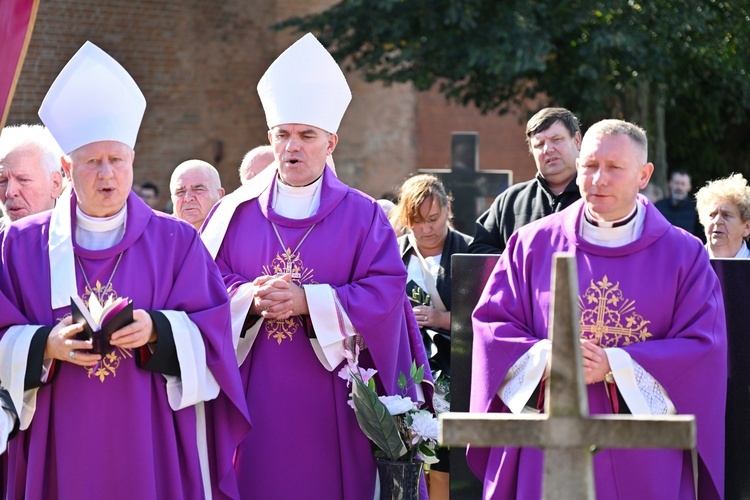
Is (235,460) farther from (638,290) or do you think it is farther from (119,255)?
(638,290)

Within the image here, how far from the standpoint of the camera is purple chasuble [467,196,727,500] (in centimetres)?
439

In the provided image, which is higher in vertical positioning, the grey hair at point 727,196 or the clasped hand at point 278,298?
the grey hair at point 727,196

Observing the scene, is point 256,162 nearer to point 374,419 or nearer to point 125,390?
point 374,419

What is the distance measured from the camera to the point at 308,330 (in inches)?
196

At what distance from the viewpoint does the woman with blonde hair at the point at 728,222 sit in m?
6.37

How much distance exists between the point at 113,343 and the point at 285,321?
104 cm

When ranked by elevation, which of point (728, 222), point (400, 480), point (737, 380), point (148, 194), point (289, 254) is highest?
point (148, 194)

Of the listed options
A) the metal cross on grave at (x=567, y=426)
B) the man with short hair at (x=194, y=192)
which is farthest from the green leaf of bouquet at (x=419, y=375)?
the metal cross on grave at (x=567, y=426)

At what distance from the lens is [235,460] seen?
5074 mm

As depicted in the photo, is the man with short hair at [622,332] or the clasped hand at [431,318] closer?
the man with short hair at [622,332]

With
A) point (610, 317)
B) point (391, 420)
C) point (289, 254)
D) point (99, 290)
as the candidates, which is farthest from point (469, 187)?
point (99, 290)

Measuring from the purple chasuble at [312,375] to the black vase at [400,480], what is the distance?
0.25m

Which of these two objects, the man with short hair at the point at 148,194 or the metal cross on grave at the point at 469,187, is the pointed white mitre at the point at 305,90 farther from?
the man with short hair at the point at 148,194

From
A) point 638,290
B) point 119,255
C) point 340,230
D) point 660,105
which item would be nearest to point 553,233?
point 638,290
